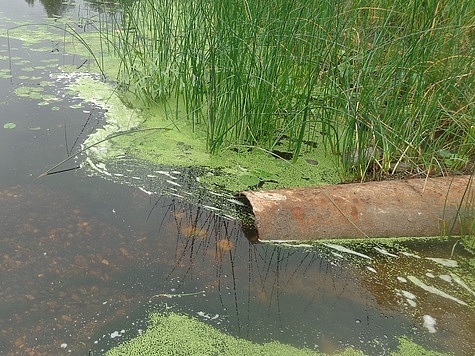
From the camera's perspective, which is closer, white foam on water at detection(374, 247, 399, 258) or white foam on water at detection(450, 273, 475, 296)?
white foam on water at detection(450, 273, 475, 296)

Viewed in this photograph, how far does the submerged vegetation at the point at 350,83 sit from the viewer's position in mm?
2002

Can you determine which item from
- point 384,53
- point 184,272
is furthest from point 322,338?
point 384,53

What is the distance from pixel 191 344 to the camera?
4.08ft

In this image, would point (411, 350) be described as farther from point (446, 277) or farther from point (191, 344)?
point (191, 344)

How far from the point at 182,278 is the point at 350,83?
3.88ft

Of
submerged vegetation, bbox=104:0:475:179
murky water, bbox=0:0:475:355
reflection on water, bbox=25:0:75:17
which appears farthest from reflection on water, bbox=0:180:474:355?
reflection on water, bbox=25:0:75:17

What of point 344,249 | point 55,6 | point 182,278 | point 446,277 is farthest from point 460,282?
point 55,6

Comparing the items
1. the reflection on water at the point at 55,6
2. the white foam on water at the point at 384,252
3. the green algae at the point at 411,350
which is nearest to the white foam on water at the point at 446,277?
the white foam on water at the point at 384,252

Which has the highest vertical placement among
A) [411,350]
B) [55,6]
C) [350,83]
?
[55,6]

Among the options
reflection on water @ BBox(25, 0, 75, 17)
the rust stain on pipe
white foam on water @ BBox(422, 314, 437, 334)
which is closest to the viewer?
white foam on water @ BBox(422, 314, 437, 334)

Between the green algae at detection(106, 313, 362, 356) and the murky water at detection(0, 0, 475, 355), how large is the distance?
29 millimetres

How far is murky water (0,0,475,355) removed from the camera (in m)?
1.29

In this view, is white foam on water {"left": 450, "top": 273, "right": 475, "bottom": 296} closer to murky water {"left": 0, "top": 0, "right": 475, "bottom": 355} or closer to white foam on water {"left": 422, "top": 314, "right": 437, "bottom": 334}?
murky water {"left": 0, "top": 0, "right": 475, "bottom": 355}

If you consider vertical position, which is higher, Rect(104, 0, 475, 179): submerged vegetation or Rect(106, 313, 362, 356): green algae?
Rect(104, 0, 475, 179): submerged vegetation
